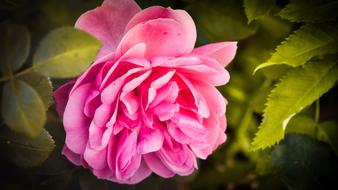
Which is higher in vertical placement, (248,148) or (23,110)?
(23,110)

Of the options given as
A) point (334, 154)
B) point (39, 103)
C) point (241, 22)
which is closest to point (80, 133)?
point (39, 103)

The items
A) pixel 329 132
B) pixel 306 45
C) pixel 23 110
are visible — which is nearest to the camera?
pixel 23 110

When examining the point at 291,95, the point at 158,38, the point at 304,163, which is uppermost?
the point at 158,38

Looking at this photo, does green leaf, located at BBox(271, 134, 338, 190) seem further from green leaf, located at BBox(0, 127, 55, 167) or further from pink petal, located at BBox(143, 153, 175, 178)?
green leaf, located at BBox(0, 127, 55, 167)

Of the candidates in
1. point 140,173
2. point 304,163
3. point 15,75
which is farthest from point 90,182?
point 304,163

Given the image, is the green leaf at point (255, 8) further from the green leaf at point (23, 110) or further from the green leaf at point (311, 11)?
the green leaf at point (23, 110)

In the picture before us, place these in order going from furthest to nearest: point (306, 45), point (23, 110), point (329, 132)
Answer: point (329, 132), point (306, 45), point (23, 110)

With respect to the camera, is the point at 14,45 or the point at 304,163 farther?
the point at 304,163

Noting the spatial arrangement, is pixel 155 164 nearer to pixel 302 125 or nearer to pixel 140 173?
pixel 140 173
